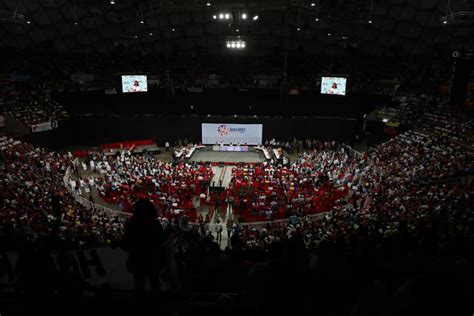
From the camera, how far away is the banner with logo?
32.3m

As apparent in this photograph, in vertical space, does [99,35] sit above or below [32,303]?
above

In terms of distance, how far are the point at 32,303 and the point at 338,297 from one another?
12.2 ft

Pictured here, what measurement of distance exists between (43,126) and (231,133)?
59.8ft

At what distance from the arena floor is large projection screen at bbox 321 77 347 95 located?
9131 millimetres

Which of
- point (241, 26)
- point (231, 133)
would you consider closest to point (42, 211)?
point (241, 26)

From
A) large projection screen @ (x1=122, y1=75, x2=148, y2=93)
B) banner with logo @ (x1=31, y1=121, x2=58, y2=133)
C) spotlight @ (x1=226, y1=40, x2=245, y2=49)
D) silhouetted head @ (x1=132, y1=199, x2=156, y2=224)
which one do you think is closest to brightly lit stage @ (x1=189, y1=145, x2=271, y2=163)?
large projection screen @ (x1=122, y1=75, x2=148, y2=93)

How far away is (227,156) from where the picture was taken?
36.2m

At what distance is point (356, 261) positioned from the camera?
16.2 feet

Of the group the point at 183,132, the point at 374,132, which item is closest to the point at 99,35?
the point at 183,132

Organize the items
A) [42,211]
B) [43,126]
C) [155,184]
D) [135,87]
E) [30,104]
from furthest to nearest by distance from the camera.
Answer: [135,87], [30,104], [43,126], [155,184], [42,211]

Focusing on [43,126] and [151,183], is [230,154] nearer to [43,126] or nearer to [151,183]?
[151,183]

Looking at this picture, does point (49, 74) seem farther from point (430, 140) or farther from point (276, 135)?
point (430, 140)

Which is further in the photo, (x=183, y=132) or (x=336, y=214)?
(x=183, y=132)

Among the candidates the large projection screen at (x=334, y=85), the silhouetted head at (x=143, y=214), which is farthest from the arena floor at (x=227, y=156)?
the silhouetted head at (x=143, y=214)
